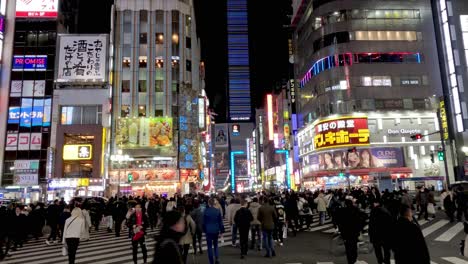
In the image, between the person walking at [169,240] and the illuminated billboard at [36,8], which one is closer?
the person walking at [169,240]

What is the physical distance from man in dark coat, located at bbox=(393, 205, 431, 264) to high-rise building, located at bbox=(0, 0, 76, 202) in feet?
171

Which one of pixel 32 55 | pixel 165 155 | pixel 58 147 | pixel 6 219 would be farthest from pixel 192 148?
pixel 6 219

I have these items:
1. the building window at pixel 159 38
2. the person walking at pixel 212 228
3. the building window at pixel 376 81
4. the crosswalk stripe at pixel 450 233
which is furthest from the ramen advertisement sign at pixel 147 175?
the person walking at pixel 212 228

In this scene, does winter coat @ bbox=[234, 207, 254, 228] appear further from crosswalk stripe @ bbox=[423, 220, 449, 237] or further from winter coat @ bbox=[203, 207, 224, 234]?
crosswalk stripe @ bbox=[423, 220, 449, 237]

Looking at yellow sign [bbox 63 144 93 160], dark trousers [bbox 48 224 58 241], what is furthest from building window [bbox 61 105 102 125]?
dark trousers [bbox 48 224 58 241]

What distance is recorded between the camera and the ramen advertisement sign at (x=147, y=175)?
5372 cm

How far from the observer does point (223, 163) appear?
16662 centimetres

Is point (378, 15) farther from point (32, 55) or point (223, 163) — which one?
point (223, 163)

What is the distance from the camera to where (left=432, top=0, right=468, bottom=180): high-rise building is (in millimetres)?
40031

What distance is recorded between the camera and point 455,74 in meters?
40.9

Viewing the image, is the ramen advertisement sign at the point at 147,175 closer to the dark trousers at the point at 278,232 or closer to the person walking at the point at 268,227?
the dark trousers at the point at 278,232

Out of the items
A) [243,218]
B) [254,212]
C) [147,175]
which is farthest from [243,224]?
[147,175]

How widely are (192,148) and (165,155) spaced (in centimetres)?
488

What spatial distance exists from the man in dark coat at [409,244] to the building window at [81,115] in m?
48.3
